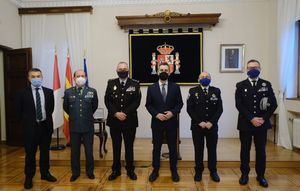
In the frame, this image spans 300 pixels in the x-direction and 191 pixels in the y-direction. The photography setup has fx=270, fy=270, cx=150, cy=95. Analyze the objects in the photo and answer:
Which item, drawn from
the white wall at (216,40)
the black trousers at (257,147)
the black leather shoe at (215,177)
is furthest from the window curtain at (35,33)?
the black trousers at (257,147)

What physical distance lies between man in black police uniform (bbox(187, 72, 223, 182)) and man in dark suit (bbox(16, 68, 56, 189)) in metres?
1.81

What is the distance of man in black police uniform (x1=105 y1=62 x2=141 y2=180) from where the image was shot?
343 cm

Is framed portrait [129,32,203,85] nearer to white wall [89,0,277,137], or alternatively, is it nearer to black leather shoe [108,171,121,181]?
white wall [89,0,277,137]

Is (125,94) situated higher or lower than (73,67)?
lower

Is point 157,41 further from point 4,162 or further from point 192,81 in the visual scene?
point 4,162

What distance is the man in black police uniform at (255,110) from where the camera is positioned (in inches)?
127

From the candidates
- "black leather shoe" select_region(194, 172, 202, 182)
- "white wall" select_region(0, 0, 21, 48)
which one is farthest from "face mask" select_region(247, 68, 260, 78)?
"white wall" select_region(0, 0, 21, 48)

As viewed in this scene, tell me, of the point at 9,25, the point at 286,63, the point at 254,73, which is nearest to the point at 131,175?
the point at 254,73

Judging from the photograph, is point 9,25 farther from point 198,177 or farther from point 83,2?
point 198,177

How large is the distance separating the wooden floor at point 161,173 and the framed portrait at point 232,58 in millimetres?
1682

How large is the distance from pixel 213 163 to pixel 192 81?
2.56 meters

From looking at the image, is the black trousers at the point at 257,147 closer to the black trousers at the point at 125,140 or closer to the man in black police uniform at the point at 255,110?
the man in black police uniform at the point at 255,110

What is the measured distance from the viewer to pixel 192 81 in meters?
5.71

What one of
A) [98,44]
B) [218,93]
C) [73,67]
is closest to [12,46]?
[73,67]
